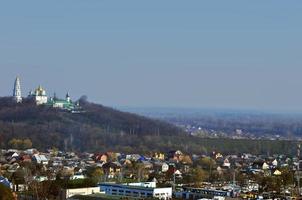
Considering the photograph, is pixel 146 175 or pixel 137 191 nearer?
pixel 137 191

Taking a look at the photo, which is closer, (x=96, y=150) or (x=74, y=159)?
Answer: (x=74, y=159)

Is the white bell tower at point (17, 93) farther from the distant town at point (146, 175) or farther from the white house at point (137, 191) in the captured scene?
the white house at point (137, 191)

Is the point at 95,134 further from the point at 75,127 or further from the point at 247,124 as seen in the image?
the point at 247,124

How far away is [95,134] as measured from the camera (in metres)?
35.6

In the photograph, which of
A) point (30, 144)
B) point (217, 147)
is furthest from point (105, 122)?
point (30, 144)

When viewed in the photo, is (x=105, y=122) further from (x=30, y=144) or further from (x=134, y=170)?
(x=134, y=170)

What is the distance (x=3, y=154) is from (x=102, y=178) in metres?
6.64

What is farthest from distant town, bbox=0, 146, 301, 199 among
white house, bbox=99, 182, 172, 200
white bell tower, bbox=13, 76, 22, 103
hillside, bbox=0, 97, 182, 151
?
white bell tower, bbox=13, 76, 22, 103

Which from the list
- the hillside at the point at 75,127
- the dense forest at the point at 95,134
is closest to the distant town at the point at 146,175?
the dense forest at the point at 95,134

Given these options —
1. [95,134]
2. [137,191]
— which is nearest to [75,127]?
[95,134]

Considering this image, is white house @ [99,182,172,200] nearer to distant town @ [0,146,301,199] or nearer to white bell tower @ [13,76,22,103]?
distant town @ [0,146,301,199]

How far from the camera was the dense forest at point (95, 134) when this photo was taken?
1294 inches

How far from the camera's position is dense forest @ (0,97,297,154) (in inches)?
1294

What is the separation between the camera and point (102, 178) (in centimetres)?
2194
